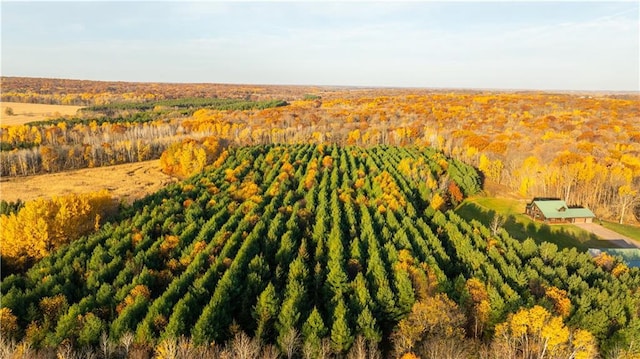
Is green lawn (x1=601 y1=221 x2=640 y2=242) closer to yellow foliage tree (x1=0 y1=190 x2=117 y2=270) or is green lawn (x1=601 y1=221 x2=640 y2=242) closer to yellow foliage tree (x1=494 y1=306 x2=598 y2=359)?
yellow foliage tree (x1=494 y1=306 x2=598 y2=359)

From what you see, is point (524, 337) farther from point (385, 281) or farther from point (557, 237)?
Result: point (557, 237)

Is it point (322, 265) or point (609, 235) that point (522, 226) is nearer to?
point (609, 235)

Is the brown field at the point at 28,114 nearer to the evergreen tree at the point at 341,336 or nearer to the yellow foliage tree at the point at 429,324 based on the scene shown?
the evergreen tree at the point at 341,336

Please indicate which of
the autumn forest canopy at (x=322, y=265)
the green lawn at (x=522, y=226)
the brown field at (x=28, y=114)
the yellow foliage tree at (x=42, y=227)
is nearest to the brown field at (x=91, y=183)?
the autumn forest canopy at (x=322, y=265)

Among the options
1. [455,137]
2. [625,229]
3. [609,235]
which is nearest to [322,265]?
[609,235]

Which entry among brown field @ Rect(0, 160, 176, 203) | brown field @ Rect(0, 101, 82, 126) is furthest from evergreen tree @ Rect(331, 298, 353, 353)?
brown field @ Rect(0, 101, 82, 126)

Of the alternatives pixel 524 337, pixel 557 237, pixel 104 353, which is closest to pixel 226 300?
pixel 104 353
